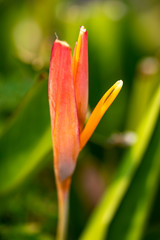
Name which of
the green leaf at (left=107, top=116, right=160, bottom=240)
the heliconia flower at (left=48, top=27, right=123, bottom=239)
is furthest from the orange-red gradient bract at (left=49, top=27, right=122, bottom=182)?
the green leaf at (left=107, top=116, right=160, bottom=240)

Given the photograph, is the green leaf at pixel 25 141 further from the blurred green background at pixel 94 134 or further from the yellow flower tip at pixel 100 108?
the yellow flower tip at pixel 100 108

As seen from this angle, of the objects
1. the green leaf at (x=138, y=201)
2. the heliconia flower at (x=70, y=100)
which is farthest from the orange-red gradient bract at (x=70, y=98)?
the green leaf at (x=138, y=201)

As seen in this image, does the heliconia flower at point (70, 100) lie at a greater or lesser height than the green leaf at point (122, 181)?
greater

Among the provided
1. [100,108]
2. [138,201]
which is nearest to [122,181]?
[138,201]

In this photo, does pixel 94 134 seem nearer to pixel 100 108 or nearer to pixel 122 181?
pixel 122 181

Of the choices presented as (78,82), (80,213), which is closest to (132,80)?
(80,213)

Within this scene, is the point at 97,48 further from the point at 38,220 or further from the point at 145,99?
the point at 38,220
